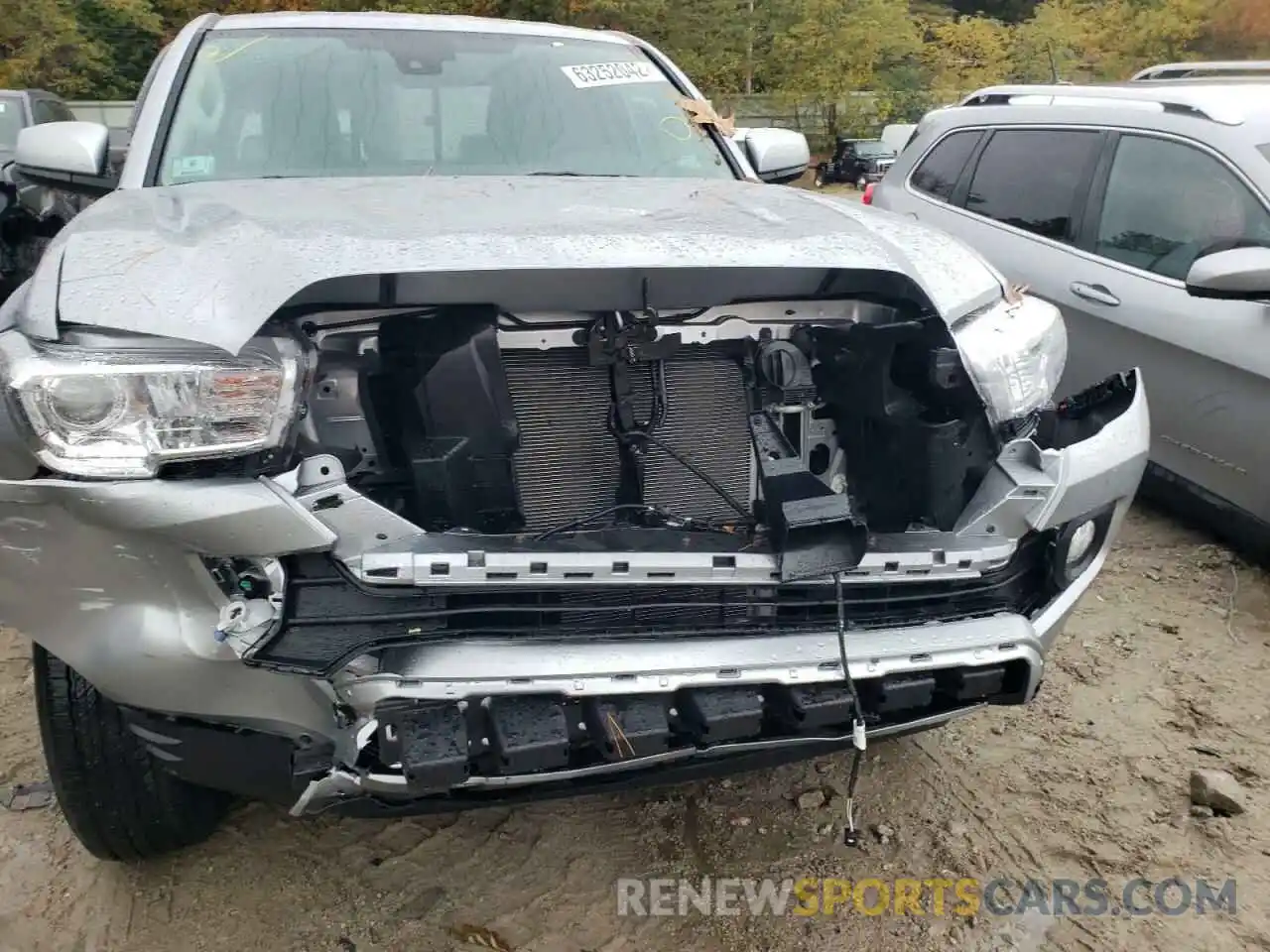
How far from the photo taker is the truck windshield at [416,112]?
2.84 m

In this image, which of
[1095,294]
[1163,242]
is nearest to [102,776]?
[1095,294]

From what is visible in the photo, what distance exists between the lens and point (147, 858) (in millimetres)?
2346

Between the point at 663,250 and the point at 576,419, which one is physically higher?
the point at 663,250

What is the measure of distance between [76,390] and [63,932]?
135 centimetres

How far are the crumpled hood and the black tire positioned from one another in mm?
787

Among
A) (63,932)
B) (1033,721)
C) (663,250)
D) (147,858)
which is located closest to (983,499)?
(663,250)

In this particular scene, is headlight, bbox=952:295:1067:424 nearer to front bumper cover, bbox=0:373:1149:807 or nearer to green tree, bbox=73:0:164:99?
front bumper cover, bbox=0:373:1149:807

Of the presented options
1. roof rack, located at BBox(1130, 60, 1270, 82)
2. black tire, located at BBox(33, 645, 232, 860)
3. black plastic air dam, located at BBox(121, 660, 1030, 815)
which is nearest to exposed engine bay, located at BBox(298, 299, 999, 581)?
black plastic air dam, located at BBox(121, 660, 1030, 815)

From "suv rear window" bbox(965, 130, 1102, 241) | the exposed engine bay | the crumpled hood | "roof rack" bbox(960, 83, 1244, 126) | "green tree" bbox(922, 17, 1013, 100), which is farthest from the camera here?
"green tree" bbox(922, 17, 1013, 100)

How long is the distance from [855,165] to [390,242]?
63.5 ft

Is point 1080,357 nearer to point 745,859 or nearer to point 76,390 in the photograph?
point 745,859

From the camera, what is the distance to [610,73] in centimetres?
338

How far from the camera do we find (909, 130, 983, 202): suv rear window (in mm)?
5162

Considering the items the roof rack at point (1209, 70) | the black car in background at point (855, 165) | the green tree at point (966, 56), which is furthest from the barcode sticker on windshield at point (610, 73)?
the green tree at point (966, 56)
